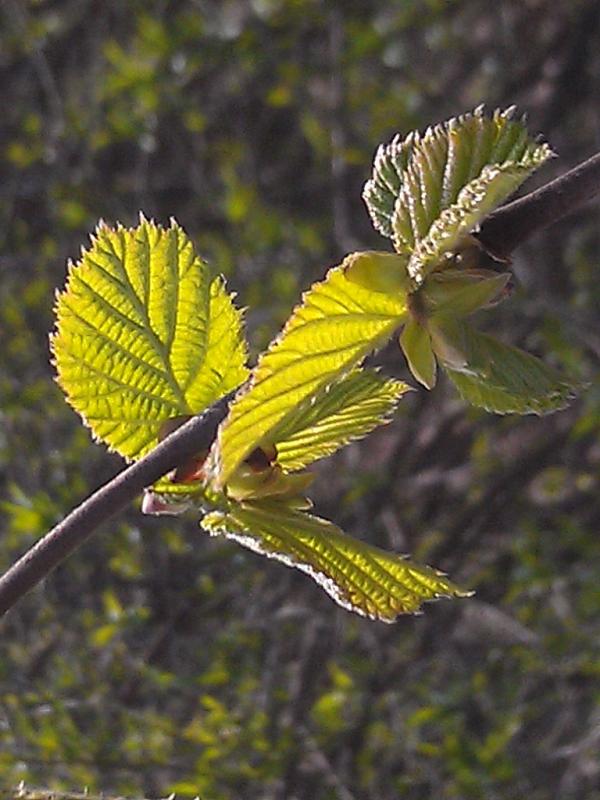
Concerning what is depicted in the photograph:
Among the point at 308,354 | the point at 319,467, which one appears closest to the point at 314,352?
the point at 308,354

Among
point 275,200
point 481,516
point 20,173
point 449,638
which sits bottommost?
point 449,638

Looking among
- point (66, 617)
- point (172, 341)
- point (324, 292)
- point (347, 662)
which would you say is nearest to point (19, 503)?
point (66, 617)

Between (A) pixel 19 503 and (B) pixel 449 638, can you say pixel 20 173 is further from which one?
(B) pixel 449 638

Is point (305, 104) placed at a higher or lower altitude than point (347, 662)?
higher

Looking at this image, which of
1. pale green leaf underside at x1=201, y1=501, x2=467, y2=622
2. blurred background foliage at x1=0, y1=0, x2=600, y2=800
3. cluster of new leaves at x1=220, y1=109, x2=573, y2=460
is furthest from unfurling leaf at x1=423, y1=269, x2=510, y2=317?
blurred background foliage at x1=0, y1=0, x2=600, y2=800

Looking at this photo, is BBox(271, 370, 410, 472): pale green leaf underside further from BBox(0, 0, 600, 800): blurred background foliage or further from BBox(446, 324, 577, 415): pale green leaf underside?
BBox(0, 0, 600, 800): blurred background foliage
